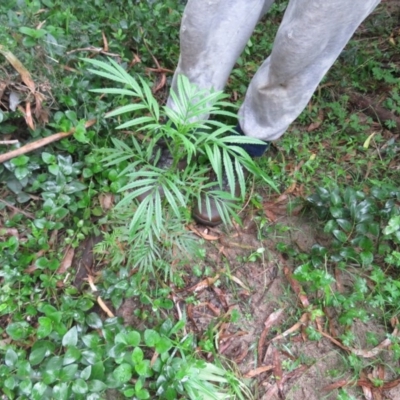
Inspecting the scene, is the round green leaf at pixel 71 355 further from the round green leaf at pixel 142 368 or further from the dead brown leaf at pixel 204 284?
the dead brown leaf at pixel 204 284

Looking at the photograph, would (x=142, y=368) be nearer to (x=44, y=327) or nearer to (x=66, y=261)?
(x=44, y=327)

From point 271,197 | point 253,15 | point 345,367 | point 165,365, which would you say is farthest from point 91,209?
point 345,367

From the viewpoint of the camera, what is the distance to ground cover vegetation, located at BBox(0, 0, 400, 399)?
1.52m

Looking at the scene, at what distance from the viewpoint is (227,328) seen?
1769 mm

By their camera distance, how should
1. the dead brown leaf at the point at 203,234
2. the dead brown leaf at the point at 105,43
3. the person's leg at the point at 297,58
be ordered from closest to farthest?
1. the person's leg at the point at 297,58
2. the dead brown leaf at the point at 203,234
3. the dead brown leaf at the point at 105,43

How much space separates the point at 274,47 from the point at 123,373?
123 cm

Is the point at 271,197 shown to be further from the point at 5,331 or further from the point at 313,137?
the point at 5,331

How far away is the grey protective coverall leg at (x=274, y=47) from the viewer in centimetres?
131

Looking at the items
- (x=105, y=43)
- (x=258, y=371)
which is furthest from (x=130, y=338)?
(x=105, y=43)

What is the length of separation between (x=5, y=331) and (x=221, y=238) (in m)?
0.96

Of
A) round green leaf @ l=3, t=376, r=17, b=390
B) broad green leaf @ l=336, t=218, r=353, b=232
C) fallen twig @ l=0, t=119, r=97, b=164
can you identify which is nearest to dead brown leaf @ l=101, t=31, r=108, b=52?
fallen twig @ l=0, t=119, r=97, b=164

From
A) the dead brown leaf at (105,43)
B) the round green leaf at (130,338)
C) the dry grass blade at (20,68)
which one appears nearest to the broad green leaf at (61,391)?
the round green leaf at (130,338)

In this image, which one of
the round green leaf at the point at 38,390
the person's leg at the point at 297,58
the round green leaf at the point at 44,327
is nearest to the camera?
the person's leg at the point at 297,58

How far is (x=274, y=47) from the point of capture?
57.7 inches
